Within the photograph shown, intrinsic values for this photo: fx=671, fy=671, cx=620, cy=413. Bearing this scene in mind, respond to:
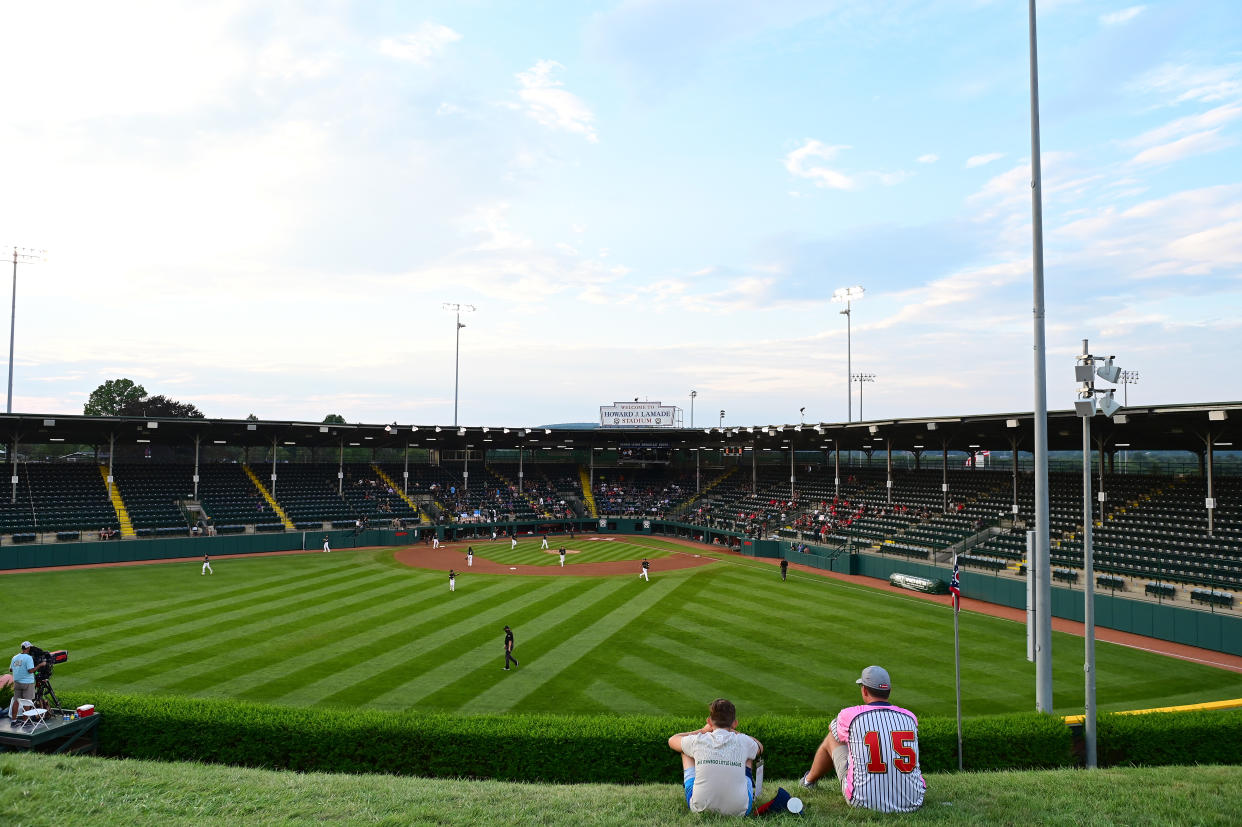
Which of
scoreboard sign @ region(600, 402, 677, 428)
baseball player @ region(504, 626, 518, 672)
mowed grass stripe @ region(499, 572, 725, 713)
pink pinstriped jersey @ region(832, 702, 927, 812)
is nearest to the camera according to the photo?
pink pinstriped jersey @ region(832, 702, 927, 812)

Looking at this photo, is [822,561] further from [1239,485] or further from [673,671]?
[673,671]

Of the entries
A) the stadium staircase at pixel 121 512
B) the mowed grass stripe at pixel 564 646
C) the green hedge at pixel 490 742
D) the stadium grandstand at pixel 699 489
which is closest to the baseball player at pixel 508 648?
→ the mowed grass stripe at pixel 564 646

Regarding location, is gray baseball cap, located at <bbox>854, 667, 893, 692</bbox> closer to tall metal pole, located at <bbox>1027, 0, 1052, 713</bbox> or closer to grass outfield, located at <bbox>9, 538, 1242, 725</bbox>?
tall metal pole, located at <bbox>1027, 0, 1052, 713</bbox>

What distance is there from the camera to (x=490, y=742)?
445 inches

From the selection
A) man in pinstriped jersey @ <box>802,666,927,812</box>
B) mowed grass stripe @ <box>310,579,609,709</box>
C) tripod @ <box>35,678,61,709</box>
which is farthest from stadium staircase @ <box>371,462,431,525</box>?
man in pinstriped jersey @ <box>802,666,927,812</box>

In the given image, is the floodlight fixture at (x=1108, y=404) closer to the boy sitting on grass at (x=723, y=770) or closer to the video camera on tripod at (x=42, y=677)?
the boy sitting on grass at (x=723, y=770)

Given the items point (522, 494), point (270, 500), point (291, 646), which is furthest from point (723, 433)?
point (291, 646)

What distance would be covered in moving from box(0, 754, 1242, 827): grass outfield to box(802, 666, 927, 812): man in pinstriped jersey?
5.7 inches

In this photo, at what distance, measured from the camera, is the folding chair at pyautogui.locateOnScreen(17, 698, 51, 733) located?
11359 mm

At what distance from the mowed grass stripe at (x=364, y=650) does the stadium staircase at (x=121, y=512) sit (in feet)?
87.5

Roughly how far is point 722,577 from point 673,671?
1818 cm

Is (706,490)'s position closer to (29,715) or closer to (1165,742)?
(1165,742)

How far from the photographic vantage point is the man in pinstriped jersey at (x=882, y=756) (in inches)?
246

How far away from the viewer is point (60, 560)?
3975 cm
